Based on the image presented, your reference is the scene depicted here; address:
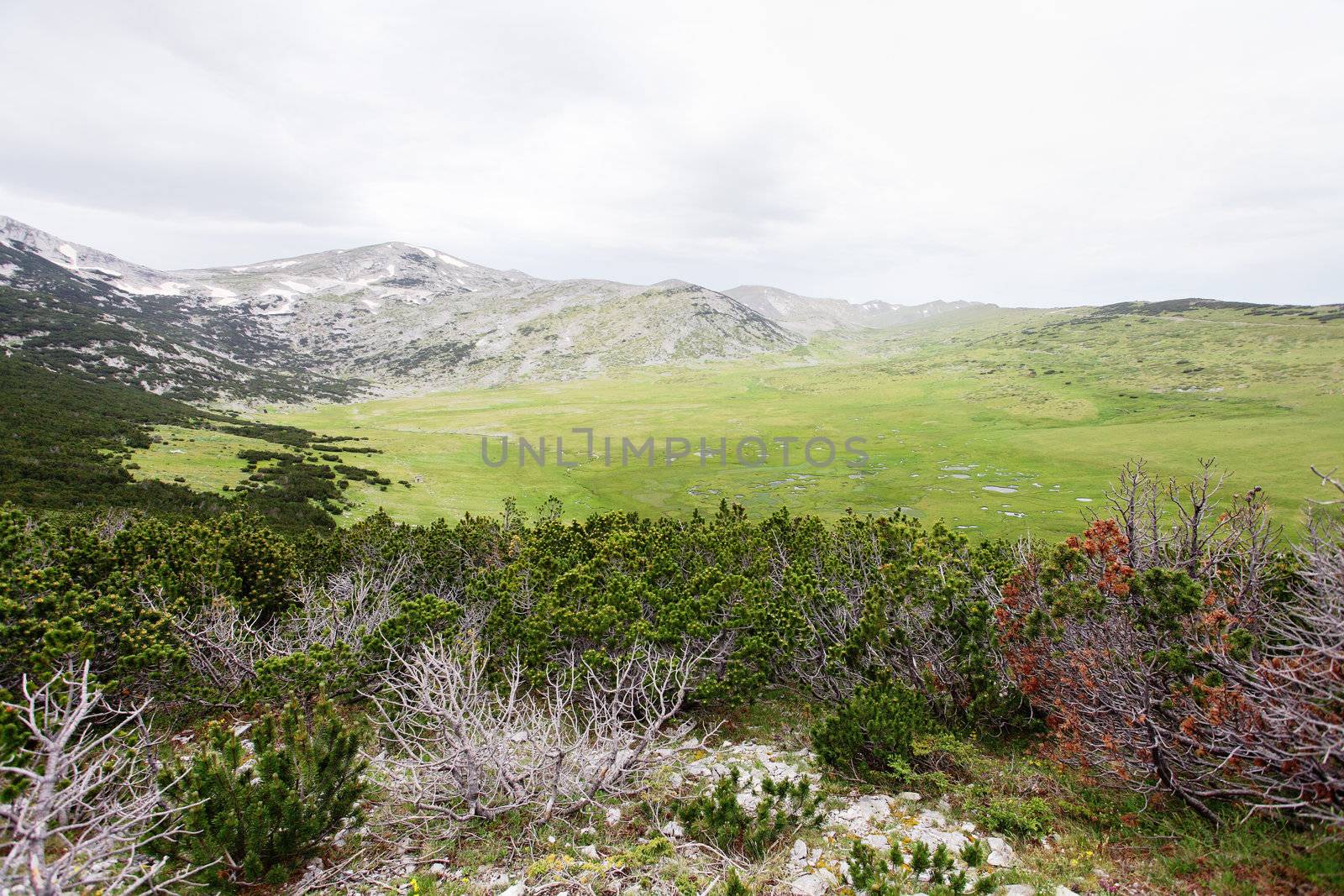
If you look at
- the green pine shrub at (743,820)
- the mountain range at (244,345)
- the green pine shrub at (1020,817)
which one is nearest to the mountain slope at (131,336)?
the mountain range at (244,345)

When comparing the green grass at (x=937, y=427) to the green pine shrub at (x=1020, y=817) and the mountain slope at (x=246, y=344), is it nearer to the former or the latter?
the green pine shrub at (x=1020, y=817)

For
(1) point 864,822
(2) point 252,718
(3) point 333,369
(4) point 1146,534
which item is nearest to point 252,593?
(2) point 252,718

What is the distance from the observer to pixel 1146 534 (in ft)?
35.9

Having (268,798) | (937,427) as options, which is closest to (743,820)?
(268,798)

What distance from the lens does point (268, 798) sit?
5.81 metres

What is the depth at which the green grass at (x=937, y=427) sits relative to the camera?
37.3 meters

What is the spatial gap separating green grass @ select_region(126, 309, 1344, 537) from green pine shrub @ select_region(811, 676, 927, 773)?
2111cm

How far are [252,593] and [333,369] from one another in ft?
615

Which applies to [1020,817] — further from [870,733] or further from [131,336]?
[131,336]

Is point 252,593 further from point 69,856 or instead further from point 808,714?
point 808,714

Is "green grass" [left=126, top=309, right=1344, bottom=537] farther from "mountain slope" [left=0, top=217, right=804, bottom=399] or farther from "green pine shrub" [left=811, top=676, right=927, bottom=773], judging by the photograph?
"mountain slope" [left=0, top=217, right=804, bottom=399]

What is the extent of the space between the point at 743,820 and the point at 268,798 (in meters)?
5.00

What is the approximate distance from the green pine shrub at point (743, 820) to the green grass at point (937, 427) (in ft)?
76.3

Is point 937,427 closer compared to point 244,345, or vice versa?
point 937,427
